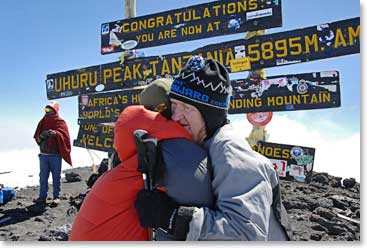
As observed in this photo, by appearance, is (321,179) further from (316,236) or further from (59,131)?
(59,131)

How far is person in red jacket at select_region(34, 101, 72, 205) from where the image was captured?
249cm

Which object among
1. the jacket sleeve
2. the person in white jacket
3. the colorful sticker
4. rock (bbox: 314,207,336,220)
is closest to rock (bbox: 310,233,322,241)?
rock (bbox: 314,207,336,220)

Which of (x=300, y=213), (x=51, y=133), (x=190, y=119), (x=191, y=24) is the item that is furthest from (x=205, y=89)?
(x=51, y=133)

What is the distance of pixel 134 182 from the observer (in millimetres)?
588

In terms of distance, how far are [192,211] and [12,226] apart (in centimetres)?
179

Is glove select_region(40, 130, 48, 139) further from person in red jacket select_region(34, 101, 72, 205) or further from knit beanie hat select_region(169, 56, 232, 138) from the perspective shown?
knit beanie hat select_region(169, 56, 232, 138)

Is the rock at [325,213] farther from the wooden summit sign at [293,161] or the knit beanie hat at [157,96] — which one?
the knit beanie hat at [157,96]

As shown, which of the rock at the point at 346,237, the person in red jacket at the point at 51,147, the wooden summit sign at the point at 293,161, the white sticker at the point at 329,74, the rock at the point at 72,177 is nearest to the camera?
the rock at the point at 346,237

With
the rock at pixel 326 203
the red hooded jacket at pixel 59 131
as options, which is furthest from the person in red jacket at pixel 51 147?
the rock at pixel 326 203

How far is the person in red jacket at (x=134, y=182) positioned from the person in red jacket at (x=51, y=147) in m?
2.00

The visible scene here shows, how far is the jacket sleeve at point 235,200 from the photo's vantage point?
0.53 m

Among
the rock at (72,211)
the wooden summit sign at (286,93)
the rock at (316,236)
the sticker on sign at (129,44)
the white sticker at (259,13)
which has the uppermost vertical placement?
the white sticker at (259,13)

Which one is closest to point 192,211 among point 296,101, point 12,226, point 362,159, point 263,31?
point 362,159

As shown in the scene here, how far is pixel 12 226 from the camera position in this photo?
198 cm
